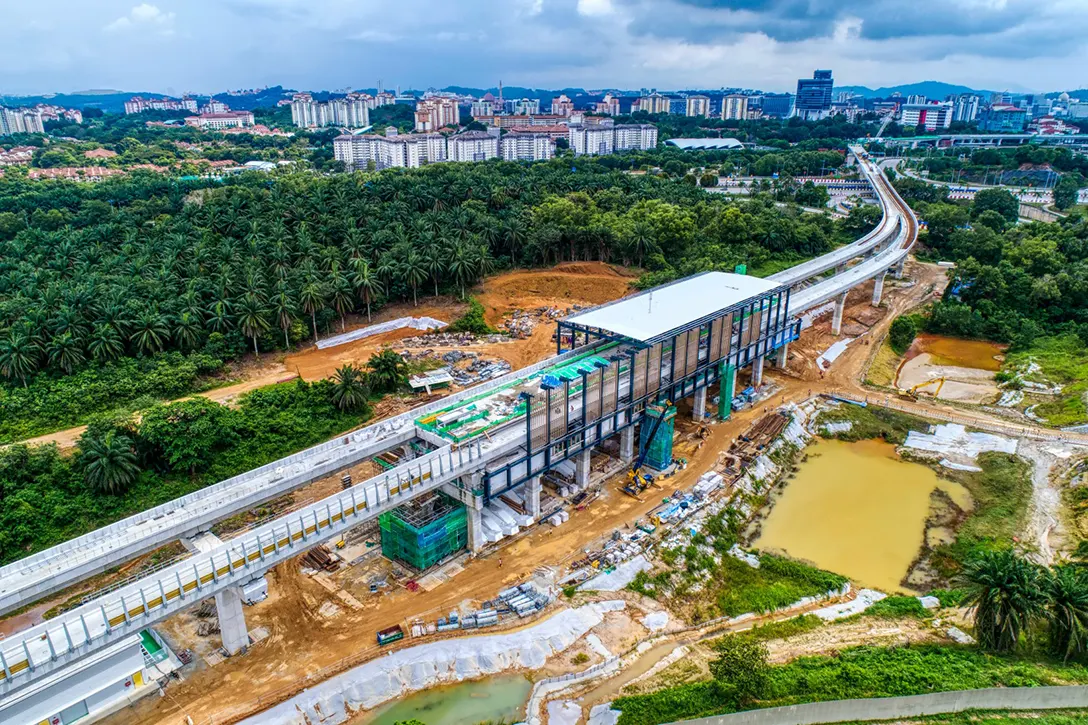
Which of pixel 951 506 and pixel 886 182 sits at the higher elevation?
pixel 886 182

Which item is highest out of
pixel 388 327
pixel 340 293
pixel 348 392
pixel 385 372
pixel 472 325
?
pixel 340 293

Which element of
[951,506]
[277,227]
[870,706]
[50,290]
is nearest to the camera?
[870,706]

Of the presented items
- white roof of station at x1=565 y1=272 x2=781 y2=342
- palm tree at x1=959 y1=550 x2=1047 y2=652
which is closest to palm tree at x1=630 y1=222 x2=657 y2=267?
white roof of station at x1=565 y1=272 x2=781 y2=342

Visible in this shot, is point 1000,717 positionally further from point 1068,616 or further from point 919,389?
point 919,389

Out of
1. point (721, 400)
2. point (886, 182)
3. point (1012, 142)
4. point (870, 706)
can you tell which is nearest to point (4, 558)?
point (870, 706)

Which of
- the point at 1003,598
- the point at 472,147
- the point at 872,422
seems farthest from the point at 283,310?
the point at 472,147

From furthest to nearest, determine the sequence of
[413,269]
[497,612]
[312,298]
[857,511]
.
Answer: [413,269], [312,298], [857,511], [497,612]

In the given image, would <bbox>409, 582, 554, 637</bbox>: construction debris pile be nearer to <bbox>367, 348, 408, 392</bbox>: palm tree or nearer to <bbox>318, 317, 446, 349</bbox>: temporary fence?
<bbox>367, 348, 408, 392</bbox>: palm tree

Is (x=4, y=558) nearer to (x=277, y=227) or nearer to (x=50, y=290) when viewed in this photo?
(x=50, y=290)
